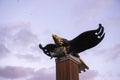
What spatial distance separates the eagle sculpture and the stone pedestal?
0.39 meters

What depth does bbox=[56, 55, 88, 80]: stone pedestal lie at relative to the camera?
16.2 meters

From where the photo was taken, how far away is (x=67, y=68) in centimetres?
1630

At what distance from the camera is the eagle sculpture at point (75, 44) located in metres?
16.7

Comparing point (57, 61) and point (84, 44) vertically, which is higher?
point (84, 44)

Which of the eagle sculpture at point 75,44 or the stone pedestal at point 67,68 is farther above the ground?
the eagle sculpture at point 75,44

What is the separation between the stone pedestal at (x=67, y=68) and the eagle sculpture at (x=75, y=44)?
0.39 meters

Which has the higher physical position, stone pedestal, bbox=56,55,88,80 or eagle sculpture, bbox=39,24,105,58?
eagle sculpture, bbox=39,24,105,58

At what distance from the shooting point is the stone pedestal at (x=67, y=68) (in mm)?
16156

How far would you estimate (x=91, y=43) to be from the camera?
1714 centimetres

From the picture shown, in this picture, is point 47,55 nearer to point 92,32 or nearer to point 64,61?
point 64,61

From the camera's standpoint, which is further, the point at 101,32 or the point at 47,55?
the point at 47,55

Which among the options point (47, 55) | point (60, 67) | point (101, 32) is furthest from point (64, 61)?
point (101, 32)

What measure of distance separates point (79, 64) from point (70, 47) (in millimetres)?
1349

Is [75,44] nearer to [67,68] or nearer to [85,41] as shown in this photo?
[85,41]
